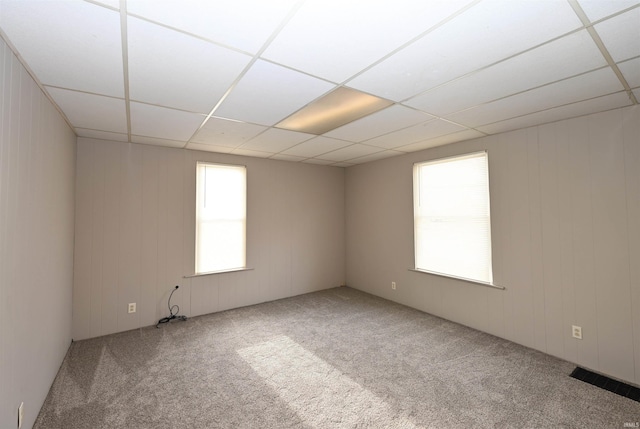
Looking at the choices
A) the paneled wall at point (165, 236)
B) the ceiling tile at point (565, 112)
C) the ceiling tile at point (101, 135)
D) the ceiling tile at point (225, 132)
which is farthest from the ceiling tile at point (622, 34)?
the ceiling tile at point (101, 135)

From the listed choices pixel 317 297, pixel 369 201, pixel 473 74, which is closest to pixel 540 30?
pixel 473 74

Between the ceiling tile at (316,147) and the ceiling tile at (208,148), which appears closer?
the ceiling tile at (316,147)

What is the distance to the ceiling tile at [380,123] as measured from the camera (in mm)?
2643

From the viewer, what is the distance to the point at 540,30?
1479 millimetres

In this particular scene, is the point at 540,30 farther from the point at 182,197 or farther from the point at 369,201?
the point at 182,197

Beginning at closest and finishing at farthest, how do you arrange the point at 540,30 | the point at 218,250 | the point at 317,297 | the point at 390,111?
the point at 540,30
the point at 390,111
the point at 218,250
the point at 317,297

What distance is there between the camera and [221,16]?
1362 mm

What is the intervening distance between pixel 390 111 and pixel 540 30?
1.24 m

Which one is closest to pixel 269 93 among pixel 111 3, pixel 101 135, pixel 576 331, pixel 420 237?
pixel 111 3

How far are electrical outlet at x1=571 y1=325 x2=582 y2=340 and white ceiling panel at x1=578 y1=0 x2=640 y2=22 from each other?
8.89 feet

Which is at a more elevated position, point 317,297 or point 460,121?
point 460,121

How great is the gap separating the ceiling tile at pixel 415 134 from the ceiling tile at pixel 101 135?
2.98 meters

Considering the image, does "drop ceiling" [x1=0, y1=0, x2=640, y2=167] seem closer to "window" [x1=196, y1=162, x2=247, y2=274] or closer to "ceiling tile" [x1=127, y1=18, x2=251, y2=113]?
"ceiling tile" [x1=127, y1=18, x2=251, y2=113]

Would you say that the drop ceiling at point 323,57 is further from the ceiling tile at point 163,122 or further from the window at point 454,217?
the window at point 454,217
